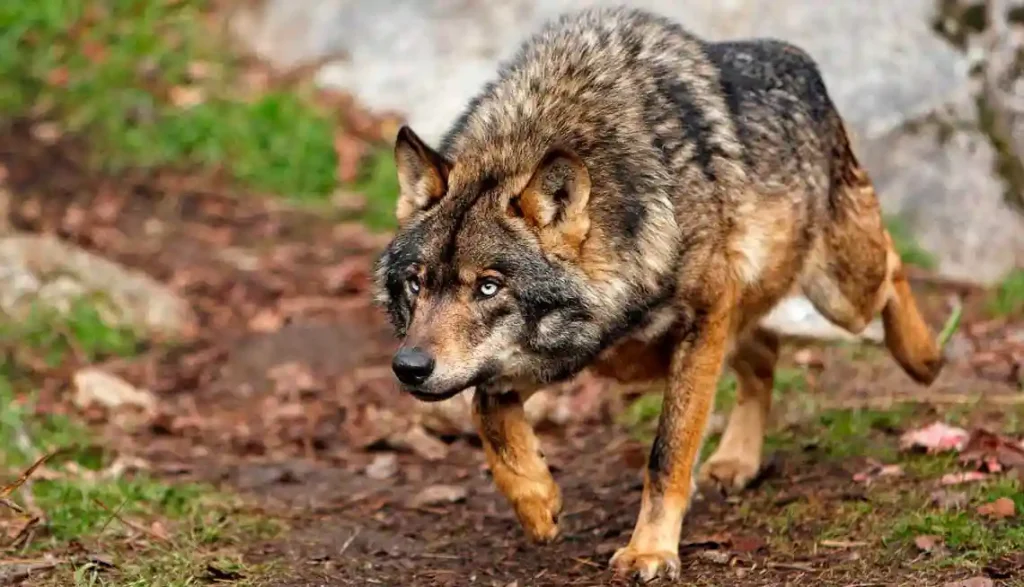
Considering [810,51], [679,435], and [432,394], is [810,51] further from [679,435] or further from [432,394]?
[432,394]

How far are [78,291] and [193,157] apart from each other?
3633mm

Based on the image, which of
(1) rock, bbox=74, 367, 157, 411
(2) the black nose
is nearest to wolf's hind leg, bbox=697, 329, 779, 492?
(2) the black nose

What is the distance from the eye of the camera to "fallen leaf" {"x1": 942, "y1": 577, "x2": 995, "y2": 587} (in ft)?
15.7

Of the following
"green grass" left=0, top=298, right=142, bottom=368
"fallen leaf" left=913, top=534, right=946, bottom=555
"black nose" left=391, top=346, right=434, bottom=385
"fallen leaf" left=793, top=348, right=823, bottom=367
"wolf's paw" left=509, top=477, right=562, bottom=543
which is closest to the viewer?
"black nose" left=391, top=346, right=434, bottom=385

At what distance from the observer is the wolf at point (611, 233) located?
4945 mm

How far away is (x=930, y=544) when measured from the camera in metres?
5.30

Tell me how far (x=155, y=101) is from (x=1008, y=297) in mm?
8101

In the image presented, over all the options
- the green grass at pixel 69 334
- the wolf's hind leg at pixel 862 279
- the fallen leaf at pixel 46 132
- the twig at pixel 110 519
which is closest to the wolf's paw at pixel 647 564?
the wolf's hind leg at pixel 862 279

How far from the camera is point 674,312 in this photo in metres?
5.48

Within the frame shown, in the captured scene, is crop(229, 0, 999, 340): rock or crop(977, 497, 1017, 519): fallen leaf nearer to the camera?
crop(977, 497, 1017, 519): fallen leaf

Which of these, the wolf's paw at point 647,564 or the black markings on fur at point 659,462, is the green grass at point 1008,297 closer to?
the black markings on fur at point 659,462

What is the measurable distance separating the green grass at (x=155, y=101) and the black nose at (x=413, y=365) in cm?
718

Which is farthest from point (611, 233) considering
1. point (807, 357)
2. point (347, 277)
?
point (347, 277)

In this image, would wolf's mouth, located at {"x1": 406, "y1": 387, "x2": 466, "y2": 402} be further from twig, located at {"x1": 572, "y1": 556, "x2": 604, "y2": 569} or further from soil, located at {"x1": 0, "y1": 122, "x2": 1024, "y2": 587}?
twig, located at {"x1": 572, "y1": 556, "x2": 604, "y2": 569}
